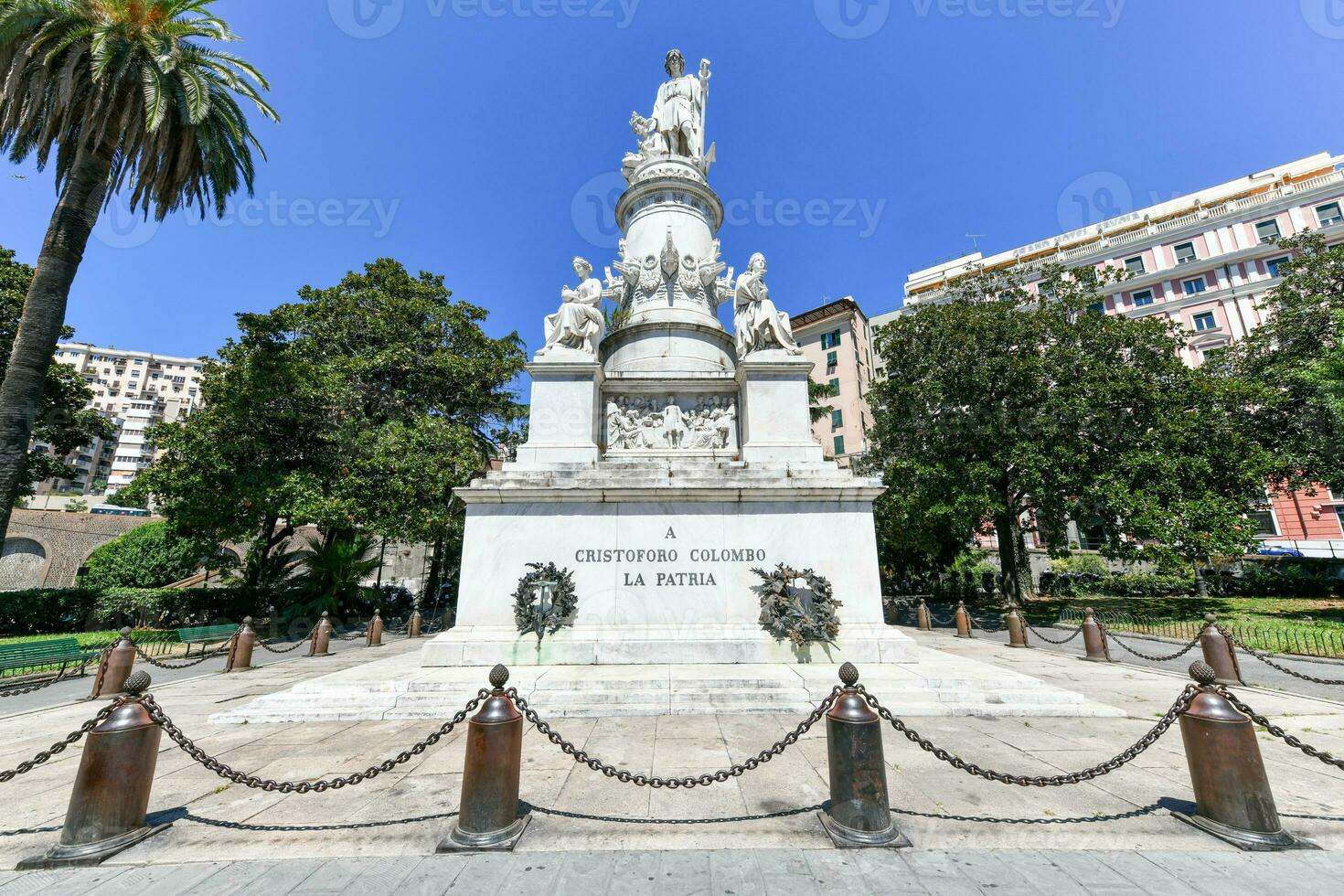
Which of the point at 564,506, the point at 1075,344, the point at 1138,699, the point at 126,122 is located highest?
the point at 126,122

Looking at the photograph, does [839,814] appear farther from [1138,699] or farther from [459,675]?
[1138,699]

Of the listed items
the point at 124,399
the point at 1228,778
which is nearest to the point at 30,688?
the point at 1228,778

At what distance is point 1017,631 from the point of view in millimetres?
14586

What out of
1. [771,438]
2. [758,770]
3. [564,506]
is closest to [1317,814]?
[758,770]

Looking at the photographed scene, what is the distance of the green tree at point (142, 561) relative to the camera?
83.1ft

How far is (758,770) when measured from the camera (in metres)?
5.48

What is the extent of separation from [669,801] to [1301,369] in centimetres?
2833

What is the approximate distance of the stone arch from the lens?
37.4 m

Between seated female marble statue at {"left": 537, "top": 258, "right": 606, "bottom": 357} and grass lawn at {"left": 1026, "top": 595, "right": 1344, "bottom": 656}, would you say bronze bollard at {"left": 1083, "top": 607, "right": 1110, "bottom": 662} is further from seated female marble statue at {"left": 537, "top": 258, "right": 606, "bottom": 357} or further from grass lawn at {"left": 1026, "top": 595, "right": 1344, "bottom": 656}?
seated female marble statue at {"left": 537, "top": 258, "right": 606, "bottom": 357}

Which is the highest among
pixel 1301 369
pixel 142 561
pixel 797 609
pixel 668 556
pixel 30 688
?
pixel 1301 369

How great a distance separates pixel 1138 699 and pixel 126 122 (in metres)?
26.3

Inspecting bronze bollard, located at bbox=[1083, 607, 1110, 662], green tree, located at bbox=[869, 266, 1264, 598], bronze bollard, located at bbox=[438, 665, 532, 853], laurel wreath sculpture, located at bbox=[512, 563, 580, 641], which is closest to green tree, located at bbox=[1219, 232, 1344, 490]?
green tree, located at bbox=[869, 266, 1264, 598]

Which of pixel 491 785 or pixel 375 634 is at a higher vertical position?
pixel 491 785

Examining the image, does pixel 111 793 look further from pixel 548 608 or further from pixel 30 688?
pixel 30 688
